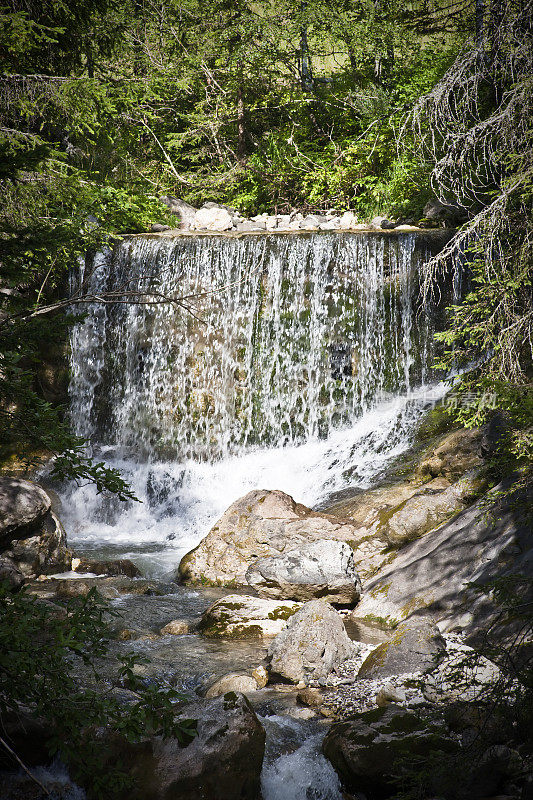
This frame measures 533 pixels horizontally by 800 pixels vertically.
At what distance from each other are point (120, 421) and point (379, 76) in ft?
42.3

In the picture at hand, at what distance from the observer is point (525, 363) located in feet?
19.8

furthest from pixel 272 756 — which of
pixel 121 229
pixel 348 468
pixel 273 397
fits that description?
pixel 121 229

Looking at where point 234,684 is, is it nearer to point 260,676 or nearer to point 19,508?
point 260,676

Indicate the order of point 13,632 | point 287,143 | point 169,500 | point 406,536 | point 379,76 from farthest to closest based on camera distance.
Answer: point 287,143 < point 379,76 < point 169,500 < point 406,536 < point 13,632

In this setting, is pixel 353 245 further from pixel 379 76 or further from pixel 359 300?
pixel 379 76

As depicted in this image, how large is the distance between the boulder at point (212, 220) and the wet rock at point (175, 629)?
11270 mm

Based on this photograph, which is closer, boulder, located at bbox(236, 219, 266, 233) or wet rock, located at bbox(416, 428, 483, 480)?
wet rock, located at bbox(416, 428, 483, 480)

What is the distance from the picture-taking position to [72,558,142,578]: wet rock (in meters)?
7.91

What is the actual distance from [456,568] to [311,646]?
1.52 m

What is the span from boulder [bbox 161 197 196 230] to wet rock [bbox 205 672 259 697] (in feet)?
43.2

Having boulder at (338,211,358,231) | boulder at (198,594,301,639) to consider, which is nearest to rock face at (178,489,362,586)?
boulder at (198,594,301,639)

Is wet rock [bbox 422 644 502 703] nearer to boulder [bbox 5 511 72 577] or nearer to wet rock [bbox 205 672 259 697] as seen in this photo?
wet rock [bbox 205 672 259 697]

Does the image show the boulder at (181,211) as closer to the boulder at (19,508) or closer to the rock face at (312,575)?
the boulder at (19,508)

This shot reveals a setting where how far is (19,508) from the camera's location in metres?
7.81
